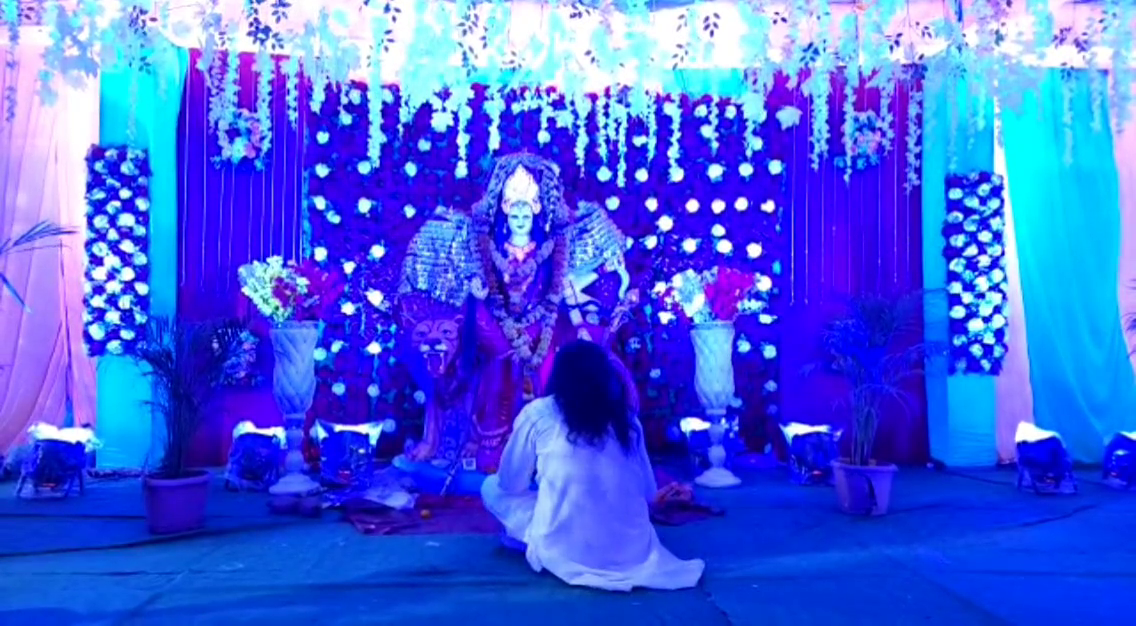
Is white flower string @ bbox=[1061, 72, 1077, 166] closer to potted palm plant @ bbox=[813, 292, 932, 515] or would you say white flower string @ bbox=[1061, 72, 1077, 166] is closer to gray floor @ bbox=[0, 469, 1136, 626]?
potted palm plant @ bbox=[813, 292, 932, 515]

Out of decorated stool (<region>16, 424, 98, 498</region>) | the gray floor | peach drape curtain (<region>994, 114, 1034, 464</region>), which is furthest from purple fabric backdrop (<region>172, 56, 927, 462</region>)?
the gray floor

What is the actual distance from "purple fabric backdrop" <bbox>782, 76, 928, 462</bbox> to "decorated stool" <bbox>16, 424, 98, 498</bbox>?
14.8ft

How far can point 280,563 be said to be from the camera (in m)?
3.60

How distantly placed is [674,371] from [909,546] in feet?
9.59

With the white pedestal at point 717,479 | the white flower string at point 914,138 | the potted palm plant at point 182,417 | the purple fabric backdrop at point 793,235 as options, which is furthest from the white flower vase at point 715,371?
the potted palm plant at point 182,417

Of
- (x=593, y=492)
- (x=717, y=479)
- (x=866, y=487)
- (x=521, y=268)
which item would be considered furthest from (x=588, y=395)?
(x=521, y=268)

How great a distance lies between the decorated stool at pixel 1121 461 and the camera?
17.8ft

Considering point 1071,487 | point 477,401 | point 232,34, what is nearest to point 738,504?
point 477,401

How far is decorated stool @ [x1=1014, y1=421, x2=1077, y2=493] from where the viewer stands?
5.21m

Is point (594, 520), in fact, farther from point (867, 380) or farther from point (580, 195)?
point (580, 195)

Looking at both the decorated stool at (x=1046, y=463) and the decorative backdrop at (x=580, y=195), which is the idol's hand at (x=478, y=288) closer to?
the decorative backdrop at (x=580, y=195)

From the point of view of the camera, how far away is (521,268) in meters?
5.98

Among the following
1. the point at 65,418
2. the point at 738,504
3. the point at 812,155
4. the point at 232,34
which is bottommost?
the point at 738,504

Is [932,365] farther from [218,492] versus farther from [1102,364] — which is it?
[218,492]
